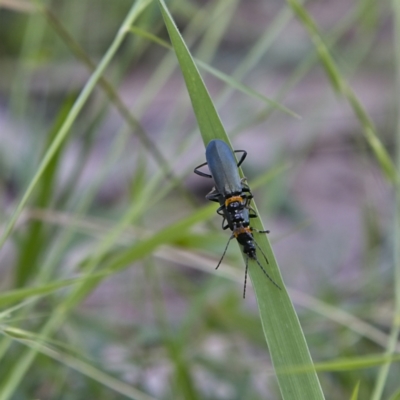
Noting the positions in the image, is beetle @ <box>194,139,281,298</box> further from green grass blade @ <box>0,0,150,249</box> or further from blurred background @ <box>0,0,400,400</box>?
green grass blade @ <box>0,0,150,249</box>

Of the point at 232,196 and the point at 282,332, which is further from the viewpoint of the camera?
the point at 232,196

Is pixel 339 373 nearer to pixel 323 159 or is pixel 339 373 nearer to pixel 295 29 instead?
pixel 323 159

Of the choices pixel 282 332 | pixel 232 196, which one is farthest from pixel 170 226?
pixel 282 332

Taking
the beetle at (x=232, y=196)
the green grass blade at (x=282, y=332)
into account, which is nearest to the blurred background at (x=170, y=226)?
the beetle at (x=232, y=196)

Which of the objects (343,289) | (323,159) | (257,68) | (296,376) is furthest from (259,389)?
(257,68)

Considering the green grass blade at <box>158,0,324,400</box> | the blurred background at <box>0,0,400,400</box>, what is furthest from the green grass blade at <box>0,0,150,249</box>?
the green grass blade at <box>158,0,324,400</box>

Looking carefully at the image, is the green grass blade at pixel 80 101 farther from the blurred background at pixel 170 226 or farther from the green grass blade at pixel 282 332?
the green grass blade at pixel 282 332

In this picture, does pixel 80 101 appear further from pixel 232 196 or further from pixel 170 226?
pixel 232 196

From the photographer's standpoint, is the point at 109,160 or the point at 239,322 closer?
the point at 109,160

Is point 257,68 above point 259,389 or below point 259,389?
above

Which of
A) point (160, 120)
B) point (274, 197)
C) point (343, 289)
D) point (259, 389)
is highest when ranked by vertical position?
point (160, 120)
